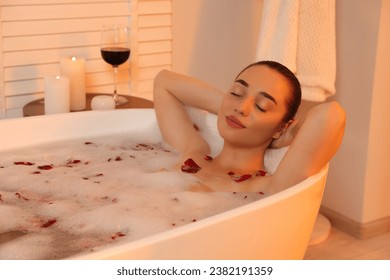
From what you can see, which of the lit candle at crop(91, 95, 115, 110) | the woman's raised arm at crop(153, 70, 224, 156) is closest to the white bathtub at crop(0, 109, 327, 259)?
the woman's raised arm at crop(153, 70, 224, 156)

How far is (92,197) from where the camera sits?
183 cm

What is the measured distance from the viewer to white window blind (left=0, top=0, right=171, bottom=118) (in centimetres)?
263

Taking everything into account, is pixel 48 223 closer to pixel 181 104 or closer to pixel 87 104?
pixel 181 104

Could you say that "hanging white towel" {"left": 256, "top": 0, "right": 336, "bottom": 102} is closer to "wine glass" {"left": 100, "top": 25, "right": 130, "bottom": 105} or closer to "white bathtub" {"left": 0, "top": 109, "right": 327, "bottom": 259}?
"wine glass" {"left": 100, "top": 25, "right": 130, "bottom": 105}

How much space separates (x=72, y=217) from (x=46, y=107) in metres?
0.91

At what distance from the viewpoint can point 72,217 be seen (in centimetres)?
169

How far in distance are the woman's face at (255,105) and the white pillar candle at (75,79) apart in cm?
95

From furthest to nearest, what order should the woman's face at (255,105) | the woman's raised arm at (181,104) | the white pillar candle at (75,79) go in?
the white pillar candle at (75,79)
the woman's raised arm at (181,104)
the woman's face at (255,105)

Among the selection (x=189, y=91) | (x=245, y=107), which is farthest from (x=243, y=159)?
(x=189, y=91)

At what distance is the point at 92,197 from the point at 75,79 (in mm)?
900

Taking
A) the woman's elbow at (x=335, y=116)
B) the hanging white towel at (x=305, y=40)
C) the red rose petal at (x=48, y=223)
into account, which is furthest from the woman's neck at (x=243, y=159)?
the hanging white towel at (x=305, y=40)

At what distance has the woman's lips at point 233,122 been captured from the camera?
1811mm

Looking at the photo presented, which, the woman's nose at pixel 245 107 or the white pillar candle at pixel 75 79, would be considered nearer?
the woman's nose at pixel 245 107

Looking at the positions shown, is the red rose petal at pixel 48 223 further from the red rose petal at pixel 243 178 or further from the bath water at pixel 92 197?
the red rose petal at pixel 243 178
